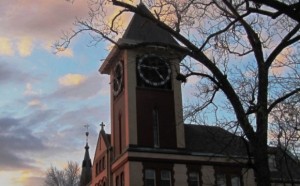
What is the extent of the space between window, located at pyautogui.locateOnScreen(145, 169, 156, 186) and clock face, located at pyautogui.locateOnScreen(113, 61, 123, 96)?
858cm

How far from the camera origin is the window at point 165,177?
42322 mm

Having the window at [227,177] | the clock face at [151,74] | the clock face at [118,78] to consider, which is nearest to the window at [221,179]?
the window at [227,177]

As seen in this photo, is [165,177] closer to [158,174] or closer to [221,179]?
[158,174]

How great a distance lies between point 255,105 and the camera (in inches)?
637

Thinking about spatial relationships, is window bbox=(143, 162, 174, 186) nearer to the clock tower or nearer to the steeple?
the clock tower

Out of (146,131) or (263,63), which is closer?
(263,63)

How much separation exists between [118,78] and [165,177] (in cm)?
1015

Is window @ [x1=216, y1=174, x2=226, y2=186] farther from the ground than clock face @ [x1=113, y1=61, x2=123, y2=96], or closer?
closer

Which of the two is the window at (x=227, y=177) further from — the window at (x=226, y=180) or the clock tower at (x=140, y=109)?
the clock tower at (x=140, y=109)

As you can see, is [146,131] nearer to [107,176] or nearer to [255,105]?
[107,176]

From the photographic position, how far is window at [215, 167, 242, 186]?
4515 cm

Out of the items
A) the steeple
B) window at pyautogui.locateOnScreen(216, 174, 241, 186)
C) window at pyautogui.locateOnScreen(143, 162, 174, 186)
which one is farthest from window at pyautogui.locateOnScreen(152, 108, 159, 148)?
the steeple

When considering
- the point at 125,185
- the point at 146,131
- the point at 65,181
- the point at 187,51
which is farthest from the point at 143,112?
the point at 65,181

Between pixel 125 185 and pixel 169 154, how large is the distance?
452 cm
